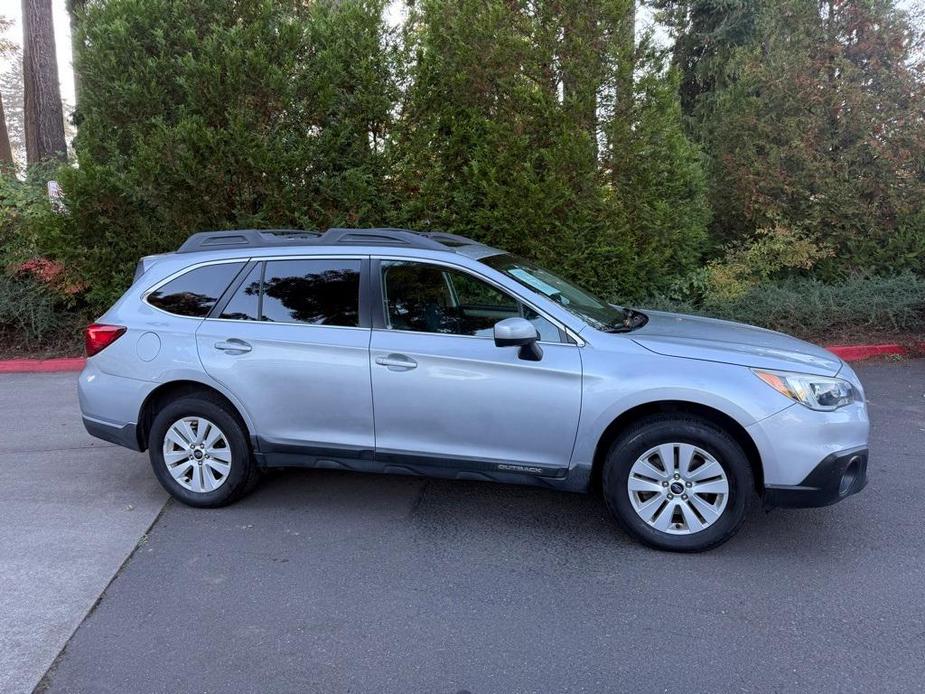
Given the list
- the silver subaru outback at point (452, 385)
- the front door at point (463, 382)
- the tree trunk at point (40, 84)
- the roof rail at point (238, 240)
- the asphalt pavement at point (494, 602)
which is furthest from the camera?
the tree trunk at point (40, 84)

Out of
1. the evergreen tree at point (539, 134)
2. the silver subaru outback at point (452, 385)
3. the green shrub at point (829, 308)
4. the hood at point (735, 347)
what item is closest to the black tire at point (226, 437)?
the silver subaru outback at point (452, 385)

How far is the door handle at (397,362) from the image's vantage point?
4.05m

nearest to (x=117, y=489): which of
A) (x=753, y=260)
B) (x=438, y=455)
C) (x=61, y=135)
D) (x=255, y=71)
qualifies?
(x=438, y=455)

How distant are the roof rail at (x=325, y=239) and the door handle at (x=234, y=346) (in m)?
0.66

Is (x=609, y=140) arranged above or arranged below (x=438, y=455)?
above

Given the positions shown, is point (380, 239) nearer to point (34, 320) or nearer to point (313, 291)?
point (313, 291)

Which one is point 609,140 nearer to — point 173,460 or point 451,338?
point 451,338

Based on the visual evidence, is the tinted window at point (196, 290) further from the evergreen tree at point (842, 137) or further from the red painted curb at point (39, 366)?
the evergreen tree at point (842, 137)

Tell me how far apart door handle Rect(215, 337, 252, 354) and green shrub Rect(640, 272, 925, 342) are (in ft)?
20.5

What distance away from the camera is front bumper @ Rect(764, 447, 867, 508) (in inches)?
141

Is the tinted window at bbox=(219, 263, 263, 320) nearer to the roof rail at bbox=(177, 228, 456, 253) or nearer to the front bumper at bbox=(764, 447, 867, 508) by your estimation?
the roof rail at bbox=(177, 228, 456, 253)

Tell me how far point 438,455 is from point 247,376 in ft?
4.09

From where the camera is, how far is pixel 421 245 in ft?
14.3

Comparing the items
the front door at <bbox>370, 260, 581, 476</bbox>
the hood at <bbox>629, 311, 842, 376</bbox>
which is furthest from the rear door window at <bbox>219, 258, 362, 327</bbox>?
the hood at <bbox>629, 311, 842, 376</bbox>
